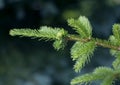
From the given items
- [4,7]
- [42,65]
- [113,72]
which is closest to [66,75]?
[42,65]

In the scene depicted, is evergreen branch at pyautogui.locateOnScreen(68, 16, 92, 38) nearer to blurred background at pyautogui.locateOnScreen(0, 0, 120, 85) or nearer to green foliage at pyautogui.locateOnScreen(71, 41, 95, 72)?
green foliage at pyautogui.locateOnScreen(71, 41, 95, 72)

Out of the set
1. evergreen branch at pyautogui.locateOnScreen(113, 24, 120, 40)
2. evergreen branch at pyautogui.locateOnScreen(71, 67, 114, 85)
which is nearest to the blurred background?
evergreen branch at pyautogui.locateOnScreen(71, 67, 114, 85)

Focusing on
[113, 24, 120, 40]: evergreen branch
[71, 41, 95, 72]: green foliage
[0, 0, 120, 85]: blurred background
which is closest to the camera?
[71, 41, 95, 72]: green foliage

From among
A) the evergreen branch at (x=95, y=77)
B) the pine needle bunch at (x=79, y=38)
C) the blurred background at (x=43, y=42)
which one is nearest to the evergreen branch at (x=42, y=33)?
the pine needle bunch at (x=79, y=38)

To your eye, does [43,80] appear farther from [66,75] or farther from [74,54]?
[74,54]

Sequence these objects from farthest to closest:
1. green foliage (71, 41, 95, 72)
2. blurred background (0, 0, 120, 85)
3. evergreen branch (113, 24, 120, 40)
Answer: blurred background (0, 0, 120, 85) → evergreen branch (113, 24, 120, 40) → green foliage (71, 41, 95, 72)

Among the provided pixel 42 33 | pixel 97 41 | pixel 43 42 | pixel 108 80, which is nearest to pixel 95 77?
pixel 108 80

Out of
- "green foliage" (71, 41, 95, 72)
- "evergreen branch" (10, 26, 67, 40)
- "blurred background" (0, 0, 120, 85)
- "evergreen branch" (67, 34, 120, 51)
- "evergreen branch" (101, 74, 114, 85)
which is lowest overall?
"evergreen branch" (101, 74, 114, 85)

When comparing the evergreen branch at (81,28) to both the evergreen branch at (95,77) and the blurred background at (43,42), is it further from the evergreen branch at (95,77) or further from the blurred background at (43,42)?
the blurred background at (43,42)

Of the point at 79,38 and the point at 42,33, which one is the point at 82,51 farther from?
the point at 42,33
